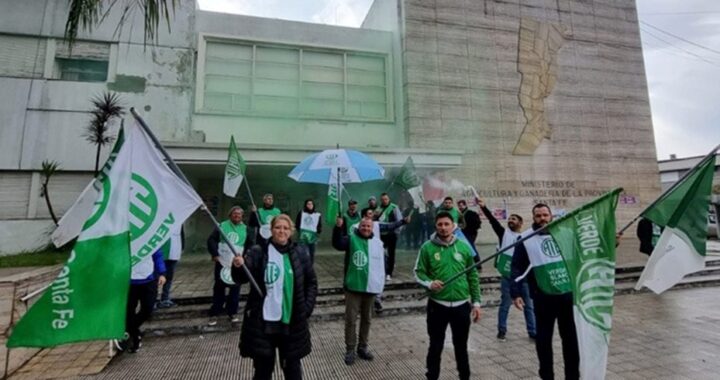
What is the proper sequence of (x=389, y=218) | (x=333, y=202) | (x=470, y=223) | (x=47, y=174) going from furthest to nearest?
(x=47, y=174), (x=470, y=223), (x=389, y=218), (x=333, y=202)

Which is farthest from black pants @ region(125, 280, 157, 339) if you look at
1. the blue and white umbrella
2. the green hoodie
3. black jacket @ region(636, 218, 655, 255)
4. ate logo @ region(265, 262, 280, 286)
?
black jacket @ region(636, 218, 655, 255)

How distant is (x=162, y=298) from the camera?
5.50 metres

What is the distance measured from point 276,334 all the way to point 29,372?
339cm

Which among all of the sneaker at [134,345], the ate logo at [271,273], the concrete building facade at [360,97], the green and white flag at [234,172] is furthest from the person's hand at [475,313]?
the concrete building facade at [360,97]

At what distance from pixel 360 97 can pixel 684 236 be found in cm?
1183

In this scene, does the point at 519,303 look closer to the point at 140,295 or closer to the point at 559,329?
the point at 559,329

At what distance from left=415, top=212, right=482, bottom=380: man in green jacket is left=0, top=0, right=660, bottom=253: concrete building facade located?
725 centimetres

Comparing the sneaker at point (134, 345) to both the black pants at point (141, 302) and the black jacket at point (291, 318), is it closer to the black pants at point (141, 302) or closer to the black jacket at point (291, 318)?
the black pants at point (141, 302)

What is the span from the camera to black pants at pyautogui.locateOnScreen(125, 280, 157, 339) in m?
3.96

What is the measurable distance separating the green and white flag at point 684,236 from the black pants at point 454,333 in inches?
61.1

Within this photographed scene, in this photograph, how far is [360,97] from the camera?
13.8 metres

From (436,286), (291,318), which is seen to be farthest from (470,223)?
(291,318)

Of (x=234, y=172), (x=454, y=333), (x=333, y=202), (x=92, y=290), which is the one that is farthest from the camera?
(x=333, y=202)

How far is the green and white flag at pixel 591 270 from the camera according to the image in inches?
101
